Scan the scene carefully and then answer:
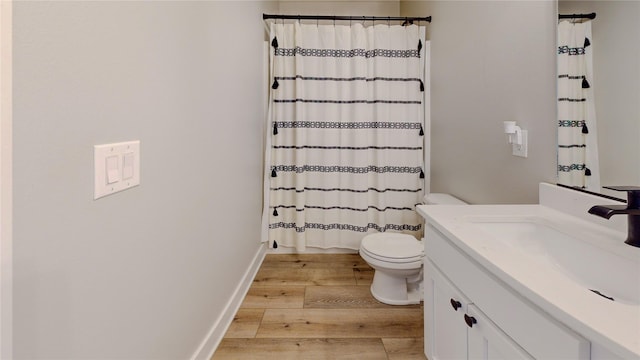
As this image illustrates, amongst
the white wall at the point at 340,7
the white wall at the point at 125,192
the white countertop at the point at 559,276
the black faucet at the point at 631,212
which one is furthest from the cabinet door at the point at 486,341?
the white wall at the point at 340,7

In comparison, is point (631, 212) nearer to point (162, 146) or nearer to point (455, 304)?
point (455, 304)

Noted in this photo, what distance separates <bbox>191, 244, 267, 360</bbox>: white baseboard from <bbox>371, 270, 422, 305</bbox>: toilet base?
89 cm

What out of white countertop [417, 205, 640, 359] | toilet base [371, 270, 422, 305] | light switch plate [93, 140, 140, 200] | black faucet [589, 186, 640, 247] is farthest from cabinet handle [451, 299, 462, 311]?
light switch plate [93, 140, 140, 200]

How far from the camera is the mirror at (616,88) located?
97 cm

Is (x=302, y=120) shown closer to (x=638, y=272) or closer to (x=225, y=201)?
(x=225, y=201)

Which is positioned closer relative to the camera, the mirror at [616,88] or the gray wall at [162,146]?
the gray wall at [162,146]

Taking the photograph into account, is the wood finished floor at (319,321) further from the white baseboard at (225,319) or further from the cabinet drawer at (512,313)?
the cabinet drawer at (512,313)

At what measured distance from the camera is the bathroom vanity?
23.1 inches

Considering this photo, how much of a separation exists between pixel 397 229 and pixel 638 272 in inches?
74.3

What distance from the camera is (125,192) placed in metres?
0.88

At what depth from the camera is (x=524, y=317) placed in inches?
28.7

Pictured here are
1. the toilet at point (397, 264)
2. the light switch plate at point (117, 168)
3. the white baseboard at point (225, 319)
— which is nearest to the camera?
the light switch plate at point (117, 168)

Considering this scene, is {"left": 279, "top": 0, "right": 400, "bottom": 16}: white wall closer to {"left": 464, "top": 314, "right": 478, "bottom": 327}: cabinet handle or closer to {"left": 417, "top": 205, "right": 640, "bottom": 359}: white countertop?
{"left": 417, "top": 205, "right": 640, "bottom": 359}: white countertop

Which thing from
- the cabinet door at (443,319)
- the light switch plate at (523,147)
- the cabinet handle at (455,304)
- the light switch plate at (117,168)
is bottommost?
the cabinet door at (443,319)
